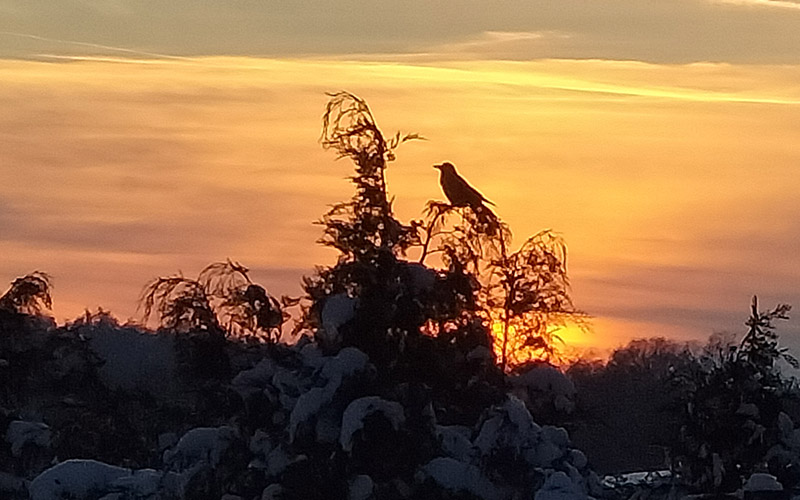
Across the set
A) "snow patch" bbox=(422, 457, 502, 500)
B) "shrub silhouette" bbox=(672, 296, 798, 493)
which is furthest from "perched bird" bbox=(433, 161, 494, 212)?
"shrub silhouette" bbox=(672, 296, 798, 493)

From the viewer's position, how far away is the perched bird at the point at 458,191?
37.7ft

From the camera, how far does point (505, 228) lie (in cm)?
1148

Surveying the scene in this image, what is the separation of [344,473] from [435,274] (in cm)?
152

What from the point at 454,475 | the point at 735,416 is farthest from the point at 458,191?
the point at 735,416

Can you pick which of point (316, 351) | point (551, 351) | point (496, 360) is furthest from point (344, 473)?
point (551, 351)

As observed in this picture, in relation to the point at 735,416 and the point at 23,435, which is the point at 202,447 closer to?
the point at 23,435

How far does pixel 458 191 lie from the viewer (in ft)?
38.3

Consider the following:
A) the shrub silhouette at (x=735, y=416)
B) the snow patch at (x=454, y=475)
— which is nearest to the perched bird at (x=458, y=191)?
the snow patch at (x=454, y=475)

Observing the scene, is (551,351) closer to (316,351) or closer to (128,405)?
(316,351)

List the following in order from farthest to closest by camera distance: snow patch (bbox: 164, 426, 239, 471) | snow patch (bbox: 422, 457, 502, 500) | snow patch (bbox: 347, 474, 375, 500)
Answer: snow patch (bbox: 164, 426, 239, 471) → snow patch (bbox: 422, 457, 502, 500) → snow patch (bbox: 347, 474, 375, 500)

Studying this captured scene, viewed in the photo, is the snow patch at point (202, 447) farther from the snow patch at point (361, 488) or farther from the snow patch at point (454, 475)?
the snow patch at point (454, 475)

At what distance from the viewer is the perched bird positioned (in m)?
11.5

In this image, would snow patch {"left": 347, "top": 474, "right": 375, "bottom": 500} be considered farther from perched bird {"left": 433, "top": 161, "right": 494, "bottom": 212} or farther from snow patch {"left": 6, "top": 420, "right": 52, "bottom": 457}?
snow patch {"left": 6, "top": 420, "right": 52, "bottom": 457}

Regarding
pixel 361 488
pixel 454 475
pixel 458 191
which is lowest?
pixel 361 488
